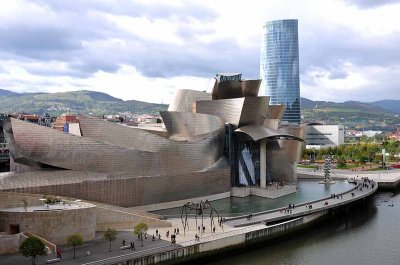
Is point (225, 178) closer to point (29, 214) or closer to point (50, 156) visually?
point (50, 156)

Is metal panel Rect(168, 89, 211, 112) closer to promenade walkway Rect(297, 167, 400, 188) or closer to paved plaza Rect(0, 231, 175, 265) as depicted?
promenade walkway Rect(297, 167, 400, 188)

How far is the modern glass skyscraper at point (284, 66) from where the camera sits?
462 ft

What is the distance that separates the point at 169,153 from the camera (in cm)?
4172

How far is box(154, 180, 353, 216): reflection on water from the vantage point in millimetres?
41159

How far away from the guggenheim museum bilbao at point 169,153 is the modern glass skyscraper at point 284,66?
3281 inches

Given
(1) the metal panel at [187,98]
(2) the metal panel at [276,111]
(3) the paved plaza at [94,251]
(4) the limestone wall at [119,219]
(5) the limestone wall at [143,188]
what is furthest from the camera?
(2) the metal panel at [276,111]

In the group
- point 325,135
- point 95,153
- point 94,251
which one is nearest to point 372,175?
point 95,153

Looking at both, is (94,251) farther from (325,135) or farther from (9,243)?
(325,135)

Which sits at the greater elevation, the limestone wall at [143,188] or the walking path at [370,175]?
the limestone wall at [143,188]

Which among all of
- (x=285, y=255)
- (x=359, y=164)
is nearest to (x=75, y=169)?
(x=285, y=255)

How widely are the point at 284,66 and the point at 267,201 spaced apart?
326 ft

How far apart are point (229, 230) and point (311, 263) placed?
6.21 metres

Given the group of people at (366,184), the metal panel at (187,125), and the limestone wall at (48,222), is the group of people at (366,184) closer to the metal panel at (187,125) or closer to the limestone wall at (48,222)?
the metal panel at (187,125)

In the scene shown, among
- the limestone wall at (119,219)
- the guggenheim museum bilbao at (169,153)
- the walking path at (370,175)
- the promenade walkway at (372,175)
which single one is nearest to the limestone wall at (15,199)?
the guggenheim museum bilbao at (169,153)
